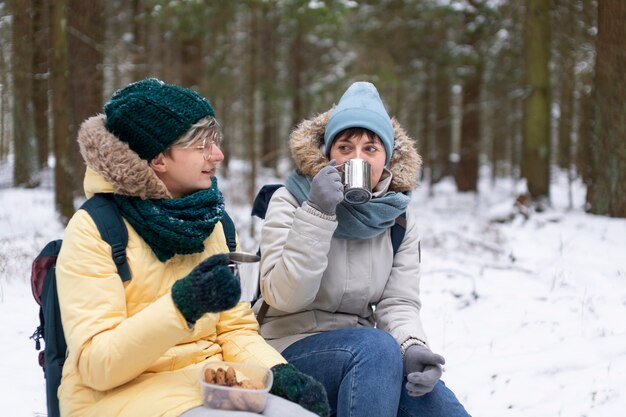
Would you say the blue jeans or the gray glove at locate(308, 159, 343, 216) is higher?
the gray glove at locate(308, 159, 343, 216)

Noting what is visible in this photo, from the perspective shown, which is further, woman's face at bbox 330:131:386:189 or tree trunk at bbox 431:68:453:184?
tree trunk at bbox 431:68:453:184

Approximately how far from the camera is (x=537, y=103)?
9.66 metres

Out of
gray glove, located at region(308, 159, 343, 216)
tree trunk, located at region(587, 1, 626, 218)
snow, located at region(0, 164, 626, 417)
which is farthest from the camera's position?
tree trunk, located at region(587, 1, 626, 218)

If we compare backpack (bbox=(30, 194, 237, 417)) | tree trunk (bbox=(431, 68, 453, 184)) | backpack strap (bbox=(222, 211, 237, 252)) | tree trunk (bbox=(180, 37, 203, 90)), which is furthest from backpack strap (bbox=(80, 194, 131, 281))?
tree trunk (bbox=(431, 68, 453, 184))

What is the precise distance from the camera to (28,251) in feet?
21.0

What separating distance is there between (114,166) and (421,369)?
4.74 ft

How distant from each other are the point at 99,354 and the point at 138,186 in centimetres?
58

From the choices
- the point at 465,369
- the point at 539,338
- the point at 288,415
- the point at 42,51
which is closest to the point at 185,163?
the point at 288,415

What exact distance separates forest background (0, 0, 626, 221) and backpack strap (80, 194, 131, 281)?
17.6 ft

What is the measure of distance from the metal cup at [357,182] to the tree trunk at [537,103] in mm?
7626

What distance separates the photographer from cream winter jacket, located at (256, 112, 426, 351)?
251 centimetres

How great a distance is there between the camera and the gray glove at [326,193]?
2.51m

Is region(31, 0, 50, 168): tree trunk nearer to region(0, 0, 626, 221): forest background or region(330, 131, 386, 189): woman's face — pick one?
region(0, 0, 626, 221): forest background

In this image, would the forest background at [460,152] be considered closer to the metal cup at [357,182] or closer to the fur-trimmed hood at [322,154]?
the fur-trimmed hood at [322,154]
